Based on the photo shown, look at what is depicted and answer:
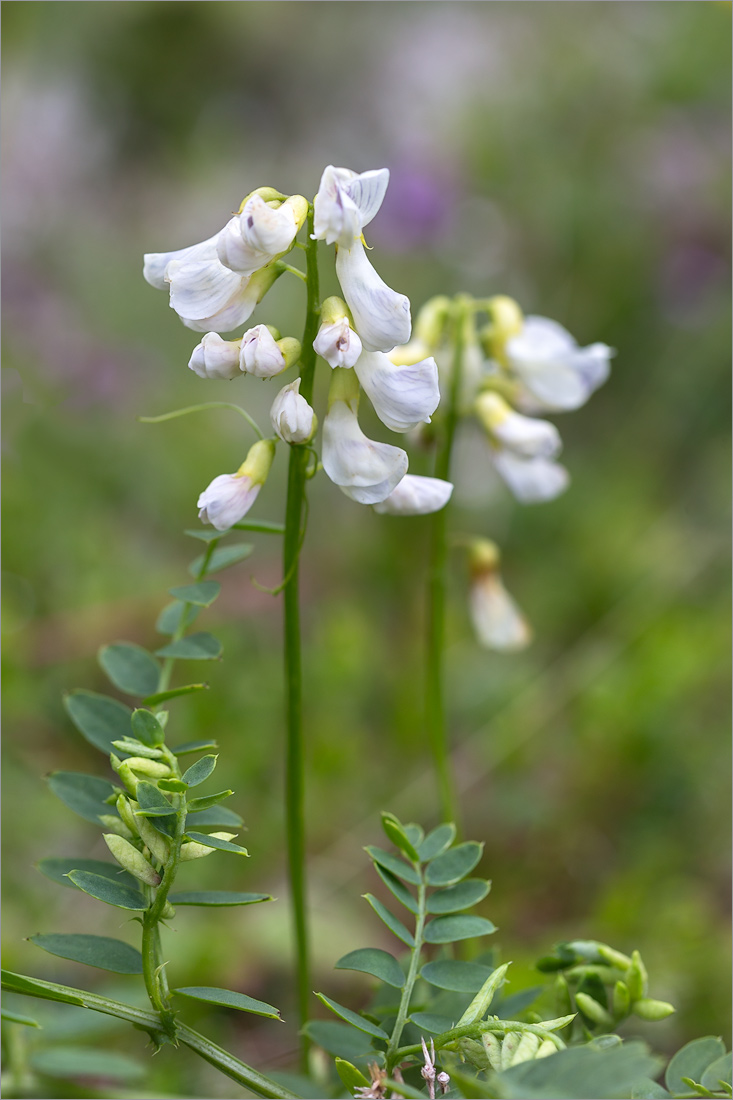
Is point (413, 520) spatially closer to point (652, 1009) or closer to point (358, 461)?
point (358, 461)

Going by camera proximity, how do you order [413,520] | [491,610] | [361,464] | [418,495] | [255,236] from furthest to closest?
[413,520], [491,610], [418,495], [361,464], [255,236]

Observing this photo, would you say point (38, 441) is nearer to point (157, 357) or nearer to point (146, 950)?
point (157, 357)

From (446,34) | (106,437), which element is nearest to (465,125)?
(446,34)

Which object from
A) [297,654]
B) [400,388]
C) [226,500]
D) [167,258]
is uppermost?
[167,258]

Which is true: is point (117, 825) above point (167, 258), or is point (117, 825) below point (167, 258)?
below

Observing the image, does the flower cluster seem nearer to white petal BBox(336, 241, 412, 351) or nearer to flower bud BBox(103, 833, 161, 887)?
white petal BBox(336, 241, 412, 351)

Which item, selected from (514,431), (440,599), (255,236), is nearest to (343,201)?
(255,236)

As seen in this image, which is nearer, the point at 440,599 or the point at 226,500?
the point at 226,500
